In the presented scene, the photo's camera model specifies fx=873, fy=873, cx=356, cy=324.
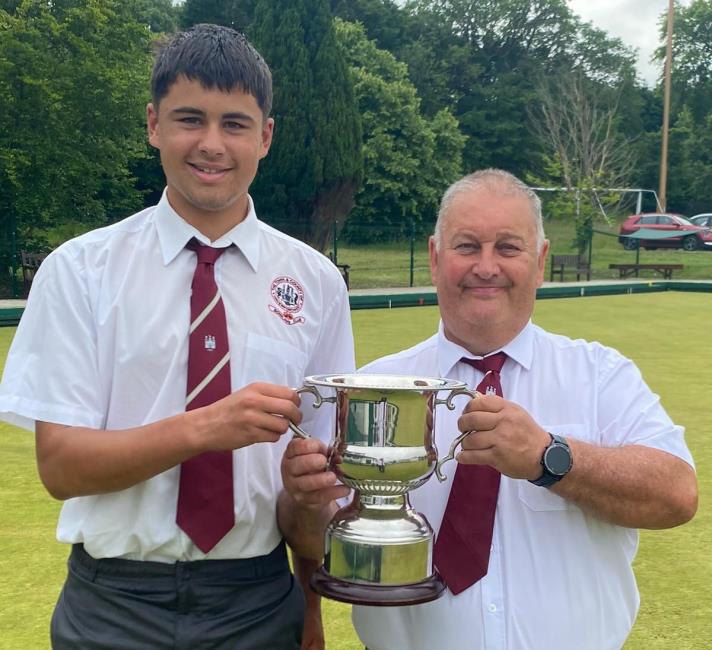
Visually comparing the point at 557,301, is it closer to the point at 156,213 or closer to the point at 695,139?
the point at 156,213

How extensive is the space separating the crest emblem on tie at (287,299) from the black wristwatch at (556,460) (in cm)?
70

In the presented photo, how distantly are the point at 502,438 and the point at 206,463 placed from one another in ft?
2.24

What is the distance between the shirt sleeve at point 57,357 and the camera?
1.95m

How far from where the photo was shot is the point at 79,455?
191cm

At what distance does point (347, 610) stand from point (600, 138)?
135 ft

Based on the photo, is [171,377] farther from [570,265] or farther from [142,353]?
[570,265]

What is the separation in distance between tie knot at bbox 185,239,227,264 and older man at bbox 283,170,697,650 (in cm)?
50

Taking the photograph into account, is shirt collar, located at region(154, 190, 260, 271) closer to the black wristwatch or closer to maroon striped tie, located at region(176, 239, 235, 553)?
maroon striped tie, located at region(176, 239, 235, 553)

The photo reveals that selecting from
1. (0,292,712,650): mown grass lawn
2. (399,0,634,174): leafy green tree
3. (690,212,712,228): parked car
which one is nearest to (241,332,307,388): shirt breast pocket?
(0,292,712,650): mown grass lawn

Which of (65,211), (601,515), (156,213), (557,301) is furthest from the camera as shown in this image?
(65,211)

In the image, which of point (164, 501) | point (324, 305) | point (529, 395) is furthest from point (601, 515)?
point (164, 501)

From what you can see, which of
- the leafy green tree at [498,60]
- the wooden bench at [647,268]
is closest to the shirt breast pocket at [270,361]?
the wooden bench at [647,268]

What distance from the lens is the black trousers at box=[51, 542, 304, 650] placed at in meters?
2.03

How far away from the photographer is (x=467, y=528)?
2074mm
